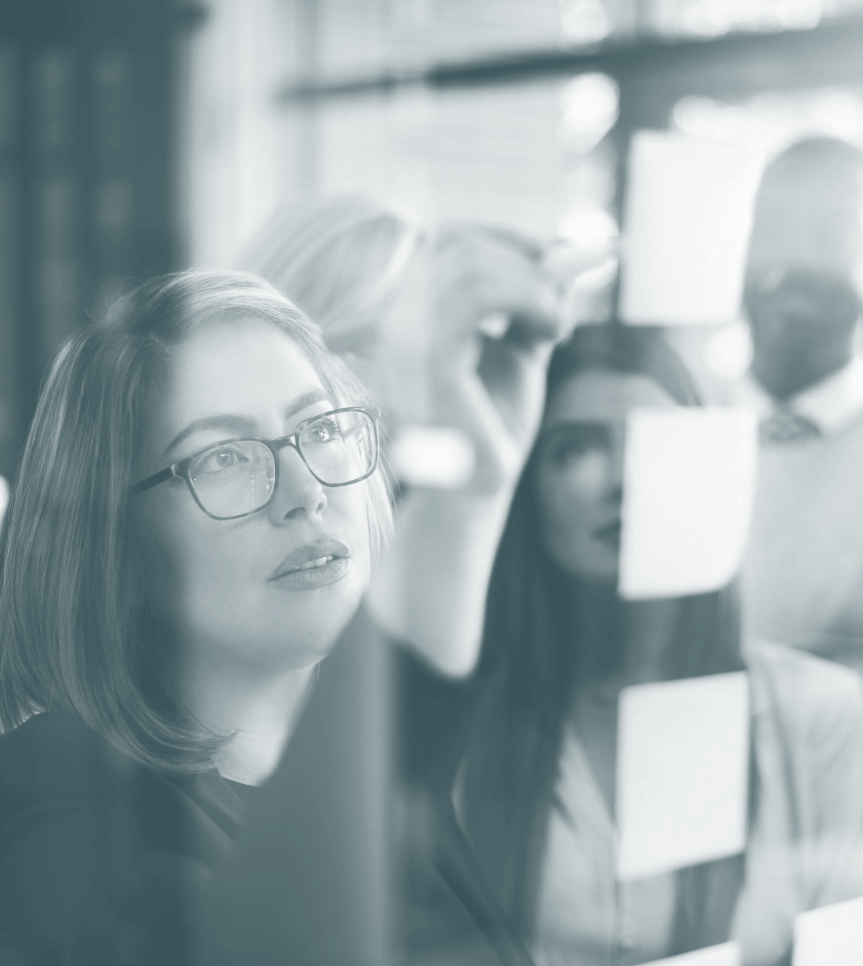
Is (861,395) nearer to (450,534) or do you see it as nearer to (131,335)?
(450,534)

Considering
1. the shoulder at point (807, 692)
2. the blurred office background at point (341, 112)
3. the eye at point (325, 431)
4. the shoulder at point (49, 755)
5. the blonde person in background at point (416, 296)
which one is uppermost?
the blurred office background at point (341, 112)

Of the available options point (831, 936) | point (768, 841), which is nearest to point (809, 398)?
point (768, 841)

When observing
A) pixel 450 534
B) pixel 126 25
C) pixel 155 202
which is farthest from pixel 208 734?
pixel 126 25

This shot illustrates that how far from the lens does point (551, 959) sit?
97 cm

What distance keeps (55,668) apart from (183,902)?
182 mm

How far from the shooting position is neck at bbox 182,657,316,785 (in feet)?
2.53

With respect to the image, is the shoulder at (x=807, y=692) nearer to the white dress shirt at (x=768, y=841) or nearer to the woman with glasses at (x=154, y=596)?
the white dress shirt at (x=768, y=841)

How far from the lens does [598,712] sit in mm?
981

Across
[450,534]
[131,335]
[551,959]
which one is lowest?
[551,959]

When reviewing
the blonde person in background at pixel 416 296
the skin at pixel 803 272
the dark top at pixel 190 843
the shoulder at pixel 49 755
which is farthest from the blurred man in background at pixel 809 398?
the shoulder at pixel 49 755

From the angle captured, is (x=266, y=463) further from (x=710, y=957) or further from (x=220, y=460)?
(x=710, y=957)

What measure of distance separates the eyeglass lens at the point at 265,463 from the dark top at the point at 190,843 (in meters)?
0.14

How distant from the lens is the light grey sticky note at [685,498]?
3.21 feet

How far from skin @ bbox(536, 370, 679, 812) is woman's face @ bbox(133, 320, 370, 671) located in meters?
0.19
